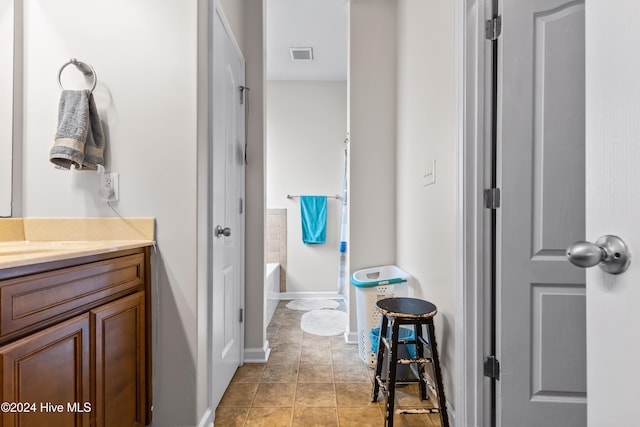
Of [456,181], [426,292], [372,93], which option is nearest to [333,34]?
[372,93]

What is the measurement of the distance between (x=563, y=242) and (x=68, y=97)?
2028 millimetres

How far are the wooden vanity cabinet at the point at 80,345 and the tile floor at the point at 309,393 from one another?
1.86 feet

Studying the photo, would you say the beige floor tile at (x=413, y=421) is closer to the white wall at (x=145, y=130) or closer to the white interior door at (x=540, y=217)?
the white interior door at (x=540, y=217)

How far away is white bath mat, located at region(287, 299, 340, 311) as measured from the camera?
142 inches

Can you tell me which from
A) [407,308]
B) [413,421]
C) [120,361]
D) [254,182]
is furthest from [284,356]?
[120,361]

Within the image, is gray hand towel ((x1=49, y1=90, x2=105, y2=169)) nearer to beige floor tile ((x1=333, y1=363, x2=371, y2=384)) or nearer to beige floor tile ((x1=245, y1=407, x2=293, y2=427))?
beige floor tile ((x1=245, y1=407, x2=293, y2=427))

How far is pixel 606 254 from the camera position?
46 centimetres

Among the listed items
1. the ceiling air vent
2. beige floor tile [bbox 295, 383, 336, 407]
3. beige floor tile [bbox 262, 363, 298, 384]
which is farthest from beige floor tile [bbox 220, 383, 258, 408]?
the ceiling air vent

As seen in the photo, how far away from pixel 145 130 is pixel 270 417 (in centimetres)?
146

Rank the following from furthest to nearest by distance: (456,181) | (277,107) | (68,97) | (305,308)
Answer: (277,107) → (305,308) → (456,181) → (68,97)

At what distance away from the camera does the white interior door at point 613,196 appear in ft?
1.43

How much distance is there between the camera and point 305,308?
360 cm

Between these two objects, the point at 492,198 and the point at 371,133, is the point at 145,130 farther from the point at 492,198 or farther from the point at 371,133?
the point at 371,133

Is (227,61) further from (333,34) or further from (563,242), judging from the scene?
(563,242)
